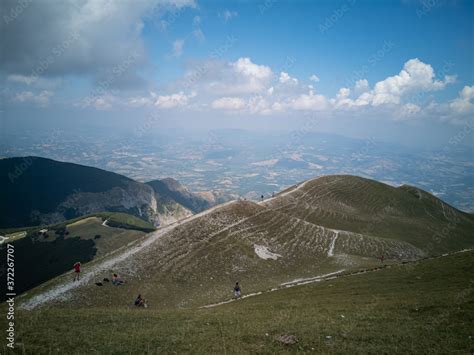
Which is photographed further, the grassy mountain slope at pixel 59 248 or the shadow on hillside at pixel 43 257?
the grassy mountain slope at pixel 59 248

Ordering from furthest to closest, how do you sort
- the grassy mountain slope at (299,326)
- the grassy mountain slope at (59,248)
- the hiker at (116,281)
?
the grassy mountain slope at (59,248) < the hiker at (116,281) < the grassy mountain slope at (299,326)

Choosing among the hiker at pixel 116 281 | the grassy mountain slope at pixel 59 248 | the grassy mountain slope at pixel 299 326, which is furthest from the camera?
the grassy mountain slope at pixel 59 248

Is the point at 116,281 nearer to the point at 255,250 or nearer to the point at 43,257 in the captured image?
the point at 255,250

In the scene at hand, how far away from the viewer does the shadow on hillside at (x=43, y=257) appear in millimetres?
110694

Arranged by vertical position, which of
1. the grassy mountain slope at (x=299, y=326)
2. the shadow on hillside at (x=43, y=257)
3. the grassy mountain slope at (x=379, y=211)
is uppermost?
the grassy mountain slope at (x=299, y=326)

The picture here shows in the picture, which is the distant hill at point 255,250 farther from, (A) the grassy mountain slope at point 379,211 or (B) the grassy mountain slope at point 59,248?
(B) the grassy mountain slope at point 59,248

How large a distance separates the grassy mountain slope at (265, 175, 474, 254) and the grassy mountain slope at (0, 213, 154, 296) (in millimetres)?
71799

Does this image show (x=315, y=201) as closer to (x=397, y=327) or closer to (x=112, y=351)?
(x=397, y=327)

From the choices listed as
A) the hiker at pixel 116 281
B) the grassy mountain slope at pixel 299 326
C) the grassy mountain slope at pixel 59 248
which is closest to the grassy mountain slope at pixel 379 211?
the hiker at pixel 116 281

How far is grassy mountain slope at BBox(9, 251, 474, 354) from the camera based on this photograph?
18000 mm

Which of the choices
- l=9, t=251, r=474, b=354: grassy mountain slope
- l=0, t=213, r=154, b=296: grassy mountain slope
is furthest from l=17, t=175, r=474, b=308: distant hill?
l=0, t=213, r=154, b=296: grassy mountain slope

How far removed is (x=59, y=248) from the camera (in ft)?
429

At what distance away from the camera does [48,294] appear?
39969mm

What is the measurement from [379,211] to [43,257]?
144965mm
